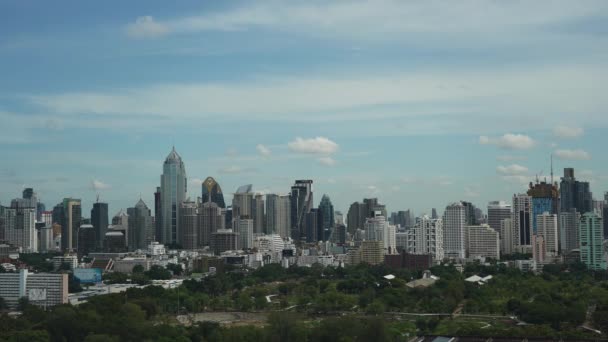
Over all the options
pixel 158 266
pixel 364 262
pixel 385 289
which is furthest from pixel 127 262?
pixel 385 289

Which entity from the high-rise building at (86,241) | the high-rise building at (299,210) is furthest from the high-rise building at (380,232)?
the high-rise building at (86,241)

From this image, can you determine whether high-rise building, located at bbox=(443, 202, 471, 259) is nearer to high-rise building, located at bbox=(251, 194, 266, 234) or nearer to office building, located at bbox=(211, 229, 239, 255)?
office building, located at bbox=(211, 229, 239, 255)

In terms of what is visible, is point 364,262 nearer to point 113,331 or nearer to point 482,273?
point 482,273

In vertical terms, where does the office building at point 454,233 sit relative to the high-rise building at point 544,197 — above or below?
below

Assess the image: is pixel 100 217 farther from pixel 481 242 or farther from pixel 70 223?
pixel 481 242

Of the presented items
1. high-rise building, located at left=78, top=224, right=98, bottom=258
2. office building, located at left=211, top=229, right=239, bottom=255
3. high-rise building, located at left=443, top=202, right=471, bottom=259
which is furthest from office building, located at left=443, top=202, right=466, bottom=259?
high-rise building, located at left=78, top=224, right=98, bottom=258

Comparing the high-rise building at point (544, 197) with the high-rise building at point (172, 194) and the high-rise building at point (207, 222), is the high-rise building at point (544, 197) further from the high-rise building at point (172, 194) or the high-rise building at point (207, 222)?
the high-rise building at point (172, 194)
